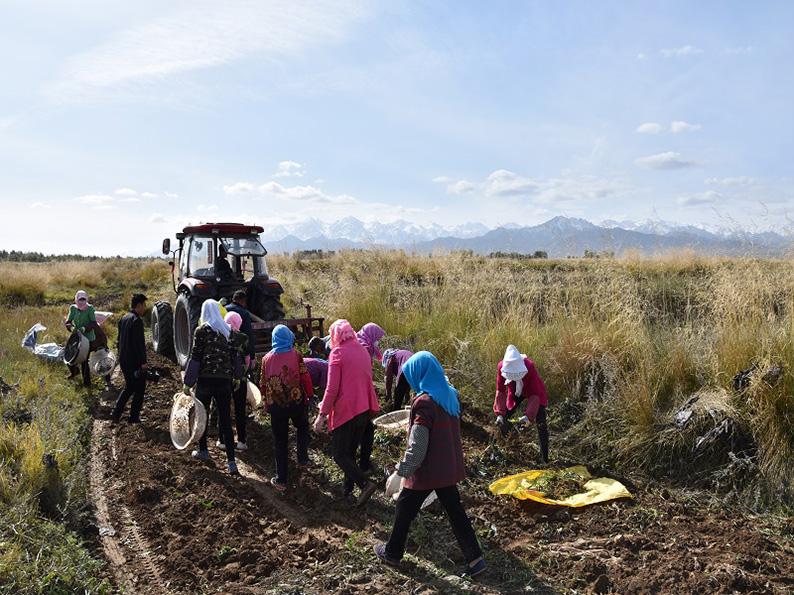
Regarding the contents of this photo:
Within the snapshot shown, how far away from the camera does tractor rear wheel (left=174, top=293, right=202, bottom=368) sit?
27.7ft

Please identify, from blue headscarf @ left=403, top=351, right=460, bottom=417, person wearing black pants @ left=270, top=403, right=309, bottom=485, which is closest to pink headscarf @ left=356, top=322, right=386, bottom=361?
person wearing black pants @ left=270, top=403, right=309, bottom=485

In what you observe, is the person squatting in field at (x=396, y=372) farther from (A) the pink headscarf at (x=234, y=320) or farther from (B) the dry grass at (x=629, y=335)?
(A) the pink headscarf at (x=234, y=320)

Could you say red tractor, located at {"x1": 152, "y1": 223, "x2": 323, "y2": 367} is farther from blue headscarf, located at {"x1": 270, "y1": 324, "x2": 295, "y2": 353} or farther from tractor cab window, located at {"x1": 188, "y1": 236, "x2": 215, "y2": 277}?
blue headscarf, located at {"x1": 270, "y1": 324, "x2": 295, "y2": 353}

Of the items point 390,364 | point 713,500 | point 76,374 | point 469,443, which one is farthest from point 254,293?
point 713,500

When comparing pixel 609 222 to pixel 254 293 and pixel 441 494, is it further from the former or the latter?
pixel 441 494

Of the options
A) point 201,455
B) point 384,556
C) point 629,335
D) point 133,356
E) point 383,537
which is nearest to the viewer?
point 384,556

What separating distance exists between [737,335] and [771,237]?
2347mm

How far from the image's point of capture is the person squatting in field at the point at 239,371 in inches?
233

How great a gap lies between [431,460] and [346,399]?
134 cm

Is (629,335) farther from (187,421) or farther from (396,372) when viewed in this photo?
(187,421)

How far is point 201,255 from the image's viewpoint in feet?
30.3

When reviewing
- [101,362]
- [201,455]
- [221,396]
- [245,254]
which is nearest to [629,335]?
[221,396]

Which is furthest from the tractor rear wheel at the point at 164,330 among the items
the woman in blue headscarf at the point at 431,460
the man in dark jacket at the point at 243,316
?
the woman in blue headscarf at the point at 431,460

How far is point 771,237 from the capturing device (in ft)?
23.9
